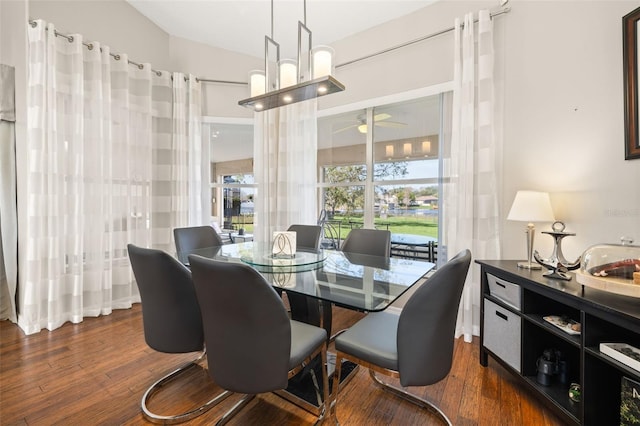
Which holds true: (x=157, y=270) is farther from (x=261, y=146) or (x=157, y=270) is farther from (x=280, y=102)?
(x=261, y=146)

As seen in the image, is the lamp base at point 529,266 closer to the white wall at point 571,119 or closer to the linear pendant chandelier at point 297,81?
the white wall at point 571,119

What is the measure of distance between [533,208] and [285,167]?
265 cm

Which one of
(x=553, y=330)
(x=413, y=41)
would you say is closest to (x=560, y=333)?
(x=553, y=330)

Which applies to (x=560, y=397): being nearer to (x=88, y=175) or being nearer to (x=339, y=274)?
(x=339, y=274)

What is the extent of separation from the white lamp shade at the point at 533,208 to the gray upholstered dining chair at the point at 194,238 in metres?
2.64

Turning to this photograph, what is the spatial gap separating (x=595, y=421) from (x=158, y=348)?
225cm

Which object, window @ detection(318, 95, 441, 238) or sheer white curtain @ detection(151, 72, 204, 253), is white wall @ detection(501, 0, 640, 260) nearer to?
window @ detection(318, 95, 441, 238)

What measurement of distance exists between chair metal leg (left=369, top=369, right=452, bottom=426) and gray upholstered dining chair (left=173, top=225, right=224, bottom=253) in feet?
6.28

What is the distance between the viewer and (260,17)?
128 inches

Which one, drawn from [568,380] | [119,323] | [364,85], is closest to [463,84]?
[364,85]

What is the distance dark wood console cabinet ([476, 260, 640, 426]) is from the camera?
4.57 feet

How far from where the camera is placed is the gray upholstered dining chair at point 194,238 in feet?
8.95

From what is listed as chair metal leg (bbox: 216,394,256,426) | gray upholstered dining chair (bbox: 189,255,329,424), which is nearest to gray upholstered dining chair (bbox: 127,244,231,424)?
chair metal leg (bbox: 216,394,256,426)

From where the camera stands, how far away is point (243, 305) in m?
1.19
